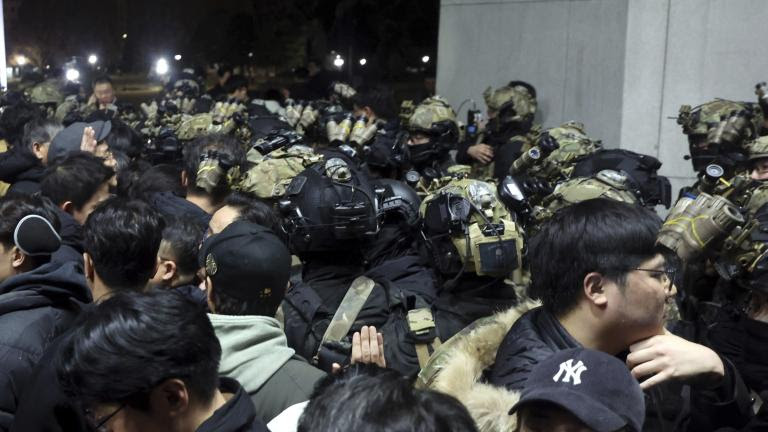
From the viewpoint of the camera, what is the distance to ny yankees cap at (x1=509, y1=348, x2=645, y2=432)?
2.21m

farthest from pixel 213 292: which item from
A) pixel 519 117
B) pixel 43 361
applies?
pixel 519 117

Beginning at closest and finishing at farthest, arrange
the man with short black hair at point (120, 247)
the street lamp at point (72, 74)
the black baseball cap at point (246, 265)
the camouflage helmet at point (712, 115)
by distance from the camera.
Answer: the black baseball cap at point (246, 265)
the man with short black hair at point (120, 247)
the camouflage helmet at point (712, 115)
the street lamp at point (72, 74)

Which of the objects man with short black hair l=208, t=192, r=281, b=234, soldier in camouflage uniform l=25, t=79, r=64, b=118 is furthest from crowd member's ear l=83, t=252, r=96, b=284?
soldier in camouflage uniform l=25, t=79, r=64, b=118

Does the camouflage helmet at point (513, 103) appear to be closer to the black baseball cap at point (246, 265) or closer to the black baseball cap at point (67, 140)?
the black baseball cap at point (67, 140)

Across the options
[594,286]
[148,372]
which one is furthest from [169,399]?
[594,286]

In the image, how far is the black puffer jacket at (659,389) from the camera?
113 inches

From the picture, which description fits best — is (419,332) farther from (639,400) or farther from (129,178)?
(129,178)

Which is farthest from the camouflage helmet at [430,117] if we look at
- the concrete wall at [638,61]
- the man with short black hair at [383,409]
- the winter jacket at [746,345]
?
the man with short black hair at [383,409]

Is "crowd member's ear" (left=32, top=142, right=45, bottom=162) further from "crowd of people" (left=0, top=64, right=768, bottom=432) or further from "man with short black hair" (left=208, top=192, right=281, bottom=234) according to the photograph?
"man with short black hair" (left=208, top=192, right=281, bottom=234)

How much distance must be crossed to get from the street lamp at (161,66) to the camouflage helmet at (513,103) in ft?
33.9

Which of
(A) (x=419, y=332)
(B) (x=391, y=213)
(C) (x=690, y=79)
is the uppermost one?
(C) (x=690, y=79)

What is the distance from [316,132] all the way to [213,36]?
12851 millimetres

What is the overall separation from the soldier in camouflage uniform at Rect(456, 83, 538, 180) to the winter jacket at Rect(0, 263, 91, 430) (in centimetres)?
603

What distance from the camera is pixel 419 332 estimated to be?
423cm
